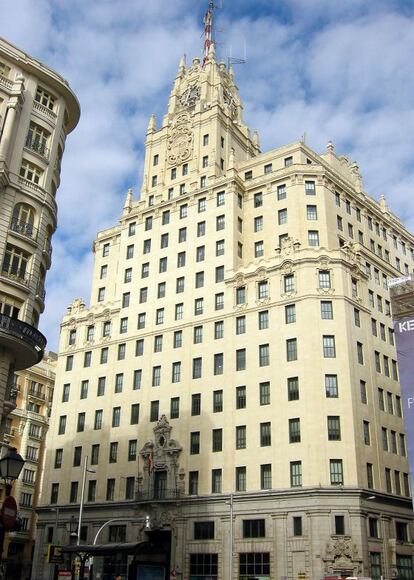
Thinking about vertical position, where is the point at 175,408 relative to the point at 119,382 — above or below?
below

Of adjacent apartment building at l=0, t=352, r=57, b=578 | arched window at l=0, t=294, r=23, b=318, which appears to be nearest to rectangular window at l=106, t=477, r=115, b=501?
adjacent apartment building at l=0, t=352, r=57, b=578

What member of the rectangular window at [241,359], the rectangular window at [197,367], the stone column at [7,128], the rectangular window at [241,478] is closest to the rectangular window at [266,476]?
the rectangular window at [241,478]

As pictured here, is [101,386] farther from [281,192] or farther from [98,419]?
[281,192]

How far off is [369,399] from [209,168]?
1344 inches

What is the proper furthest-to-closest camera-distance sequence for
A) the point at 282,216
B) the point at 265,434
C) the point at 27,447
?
the point at 27,447
the point at 282,216
the point at 265,434

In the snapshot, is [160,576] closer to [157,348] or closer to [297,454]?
[297,454]

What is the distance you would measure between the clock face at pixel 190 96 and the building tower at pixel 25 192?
132ft

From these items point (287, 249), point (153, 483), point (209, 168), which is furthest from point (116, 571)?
point (209, 168)

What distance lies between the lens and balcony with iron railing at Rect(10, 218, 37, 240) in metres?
40.9

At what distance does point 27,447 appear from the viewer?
90.8 metres

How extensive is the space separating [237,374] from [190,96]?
4447 centimetres

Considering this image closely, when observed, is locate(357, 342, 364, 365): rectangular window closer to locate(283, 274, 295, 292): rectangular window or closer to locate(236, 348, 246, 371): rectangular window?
locate(283, 274, 295, 292): rectangular window

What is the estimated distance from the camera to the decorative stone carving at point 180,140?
8056cm

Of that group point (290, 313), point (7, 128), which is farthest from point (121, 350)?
point (7, 128)
